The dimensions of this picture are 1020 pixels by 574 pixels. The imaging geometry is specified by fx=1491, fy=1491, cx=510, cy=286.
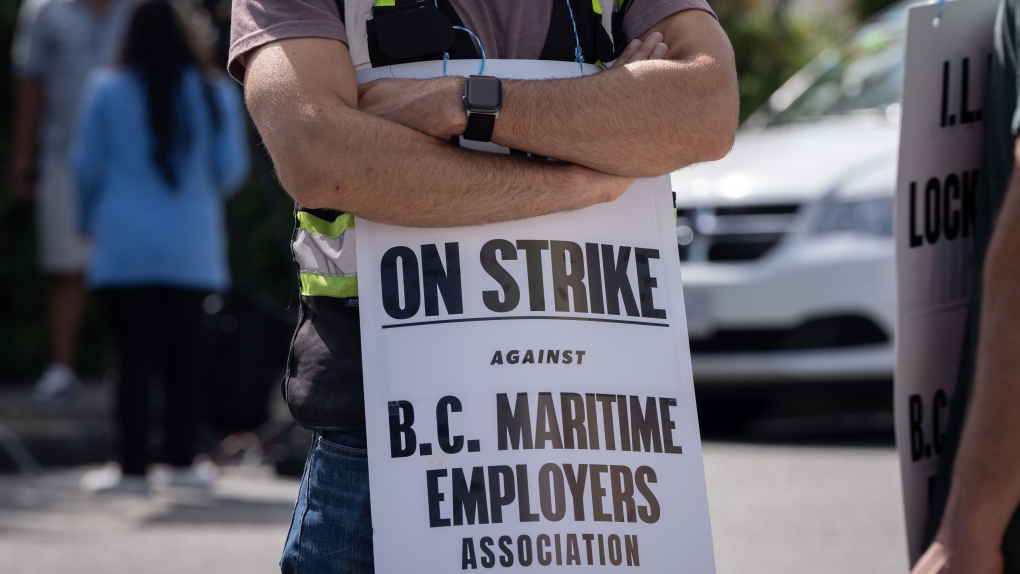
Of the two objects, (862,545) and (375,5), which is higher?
(375,5)

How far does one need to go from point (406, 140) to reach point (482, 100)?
0.39 ft

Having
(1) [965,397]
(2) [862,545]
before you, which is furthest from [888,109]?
(1) [965,397]

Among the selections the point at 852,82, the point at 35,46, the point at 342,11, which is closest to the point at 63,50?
the point at 35,46

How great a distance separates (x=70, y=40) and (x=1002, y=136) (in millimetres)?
6506

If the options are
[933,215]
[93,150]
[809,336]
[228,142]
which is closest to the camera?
[933,215]

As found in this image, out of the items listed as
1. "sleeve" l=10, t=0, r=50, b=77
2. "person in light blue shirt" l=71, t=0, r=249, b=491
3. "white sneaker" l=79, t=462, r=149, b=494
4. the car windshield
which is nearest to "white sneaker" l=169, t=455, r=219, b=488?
"person in light blue shirt" l=71, t=0, r=249, b=491

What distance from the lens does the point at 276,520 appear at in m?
5.70

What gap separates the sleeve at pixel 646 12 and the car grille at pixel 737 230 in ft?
15.7

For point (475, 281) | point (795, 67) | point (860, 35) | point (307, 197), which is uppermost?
point (795, 67)

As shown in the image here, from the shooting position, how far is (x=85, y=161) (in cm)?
630

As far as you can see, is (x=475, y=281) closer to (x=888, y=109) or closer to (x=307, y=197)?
(x=307, y=197)

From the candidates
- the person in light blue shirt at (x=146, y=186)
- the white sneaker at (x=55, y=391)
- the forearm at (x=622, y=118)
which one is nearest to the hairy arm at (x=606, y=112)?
the forearm at (x=622, y=118)

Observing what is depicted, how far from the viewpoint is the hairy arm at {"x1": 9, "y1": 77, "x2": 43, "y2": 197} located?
7836 millimetres

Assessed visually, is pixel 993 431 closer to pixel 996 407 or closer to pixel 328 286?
pixel 996 407
